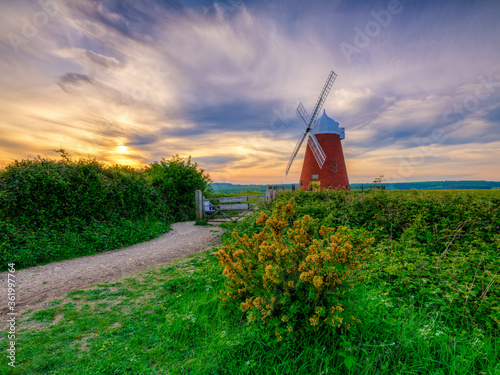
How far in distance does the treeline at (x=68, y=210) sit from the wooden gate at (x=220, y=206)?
2.26m

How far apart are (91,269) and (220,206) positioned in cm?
685

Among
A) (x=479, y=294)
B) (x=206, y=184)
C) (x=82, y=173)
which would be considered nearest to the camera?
(x=479, y=294)

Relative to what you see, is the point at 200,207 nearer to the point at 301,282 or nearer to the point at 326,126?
the point at 301,282

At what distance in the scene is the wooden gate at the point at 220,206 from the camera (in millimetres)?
11445

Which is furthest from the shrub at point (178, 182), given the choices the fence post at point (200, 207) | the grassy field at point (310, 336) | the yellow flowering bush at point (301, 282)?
the yellow flowering bush at point (301, 282)

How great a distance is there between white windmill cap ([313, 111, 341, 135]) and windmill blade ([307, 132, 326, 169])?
79cm

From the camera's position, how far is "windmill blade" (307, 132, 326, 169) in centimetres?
1823

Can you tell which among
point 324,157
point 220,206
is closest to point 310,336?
point 220,206

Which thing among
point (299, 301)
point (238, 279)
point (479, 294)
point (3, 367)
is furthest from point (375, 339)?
point (3, 367)

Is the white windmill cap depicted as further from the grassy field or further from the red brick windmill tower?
the grassy field

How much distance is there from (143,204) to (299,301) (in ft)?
30.9

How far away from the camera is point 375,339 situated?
218 centimetres

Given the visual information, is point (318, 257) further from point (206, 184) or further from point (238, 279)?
point (206, 184)

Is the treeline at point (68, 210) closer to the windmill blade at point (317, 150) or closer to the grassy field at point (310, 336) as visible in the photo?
the grassy field at point (310, 336)
